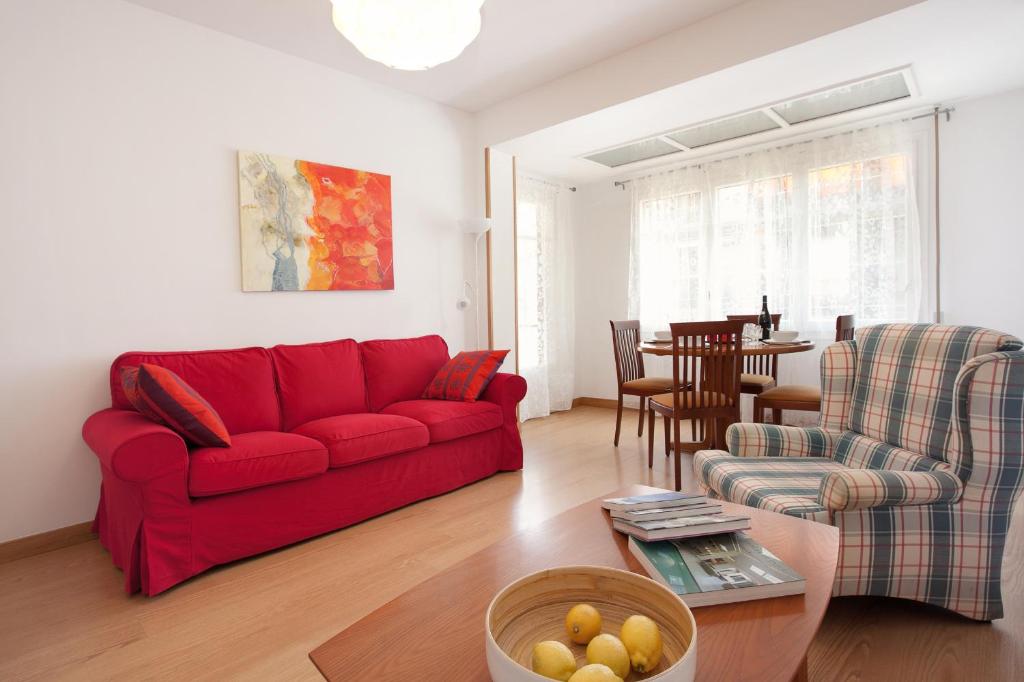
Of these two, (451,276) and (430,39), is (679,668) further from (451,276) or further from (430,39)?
(451,276)

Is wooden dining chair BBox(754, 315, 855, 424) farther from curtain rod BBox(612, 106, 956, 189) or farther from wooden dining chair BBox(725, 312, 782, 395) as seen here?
curtain rod BBox(612, 106, 956, 189)

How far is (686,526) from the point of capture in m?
1.27

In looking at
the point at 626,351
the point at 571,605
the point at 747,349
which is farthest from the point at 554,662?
the point at 626,351

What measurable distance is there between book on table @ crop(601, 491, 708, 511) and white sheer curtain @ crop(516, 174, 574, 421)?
3.79m

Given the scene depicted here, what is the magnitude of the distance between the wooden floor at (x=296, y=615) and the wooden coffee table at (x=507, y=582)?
3.0 inches

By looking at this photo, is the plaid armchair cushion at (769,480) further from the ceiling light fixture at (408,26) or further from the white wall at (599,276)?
the white wall at (599,276)

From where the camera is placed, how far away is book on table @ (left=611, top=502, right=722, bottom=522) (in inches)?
52.9

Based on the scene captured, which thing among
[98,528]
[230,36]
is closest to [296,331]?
[98,528]

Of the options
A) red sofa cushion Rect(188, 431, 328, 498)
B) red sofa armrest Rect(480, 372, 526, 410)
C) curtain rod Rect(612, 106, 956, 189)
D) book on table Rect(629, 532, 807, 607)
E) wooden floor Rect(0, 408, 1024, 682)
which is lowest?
wooden floor Rect(0, 408, 1024, 682)

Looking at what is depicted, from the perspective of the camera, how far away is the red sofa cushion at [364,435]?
2.71 meters

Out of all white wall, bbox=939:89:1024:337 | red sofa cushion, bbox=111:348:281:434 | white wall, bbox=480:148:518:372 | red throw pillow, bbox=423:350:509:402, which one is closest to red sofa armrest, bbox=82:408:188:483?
red sofa cushion, bbox=111:348:281:434

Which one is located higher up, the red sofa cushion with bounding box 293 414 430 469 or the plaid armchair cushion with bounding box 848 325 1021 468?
the plaid armchair cushion with bounding box 848 325 1021 468

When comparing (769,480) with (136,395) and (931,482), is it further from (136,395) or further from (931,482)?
(136,395)

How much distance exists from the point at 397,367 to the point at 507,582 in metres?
2.61
